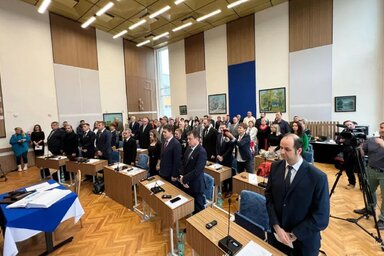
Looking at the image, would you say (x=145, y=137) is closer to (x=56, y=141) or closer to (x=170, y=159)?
(x=56, y=141)

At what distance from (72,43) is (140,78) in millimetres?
4110

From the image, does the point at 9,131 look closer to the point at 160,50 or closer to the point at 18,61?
the point at 18,61

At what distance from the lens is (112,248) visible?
2.88 metres

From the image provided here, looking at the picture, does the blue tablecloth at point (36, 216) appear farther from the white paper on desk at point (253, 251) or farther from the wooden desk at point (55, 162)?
the wooden desk at point (55, 162)

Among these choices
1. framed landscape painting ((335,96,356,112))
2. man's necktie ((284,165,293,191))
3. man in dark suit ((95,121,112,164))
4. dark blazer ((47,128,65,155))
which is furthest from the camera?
framed landscape painting ((335,96,356,112))

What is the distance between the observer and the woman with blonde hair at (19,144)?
22.5ft

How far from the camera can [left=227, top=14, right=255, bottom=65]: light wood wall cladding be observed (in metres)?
9.62

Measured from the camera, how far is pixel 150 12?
27.5 feet

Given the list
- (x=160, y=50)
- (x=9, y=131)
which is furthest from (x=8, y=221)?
(x=160, y=50)

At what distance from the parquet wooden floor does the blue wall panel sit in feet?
21.0

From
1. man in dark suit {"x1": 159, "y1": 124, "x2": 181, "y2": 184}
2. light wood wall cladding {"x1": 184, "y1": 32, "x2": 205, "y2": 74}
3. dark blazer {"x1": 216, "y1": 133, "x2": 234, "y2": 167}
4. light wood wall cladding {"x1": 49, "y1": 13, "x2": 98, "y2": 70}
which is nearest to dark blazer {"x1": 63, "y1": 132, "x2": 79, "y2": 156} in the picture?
man in dark suit {"x1": 159, "y1": 124, "x2": 181, "y2": 184}

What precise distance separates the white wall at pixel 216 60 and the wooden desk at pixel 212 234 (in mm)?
9223

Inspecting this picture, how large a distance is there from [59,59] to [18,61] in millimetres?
1491

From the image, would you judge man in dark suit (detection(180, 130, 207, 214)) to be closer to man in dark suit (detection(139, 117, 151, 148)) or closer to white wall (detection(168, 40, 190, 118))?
man in dark suit (detection(139, 117, 151, 148))
